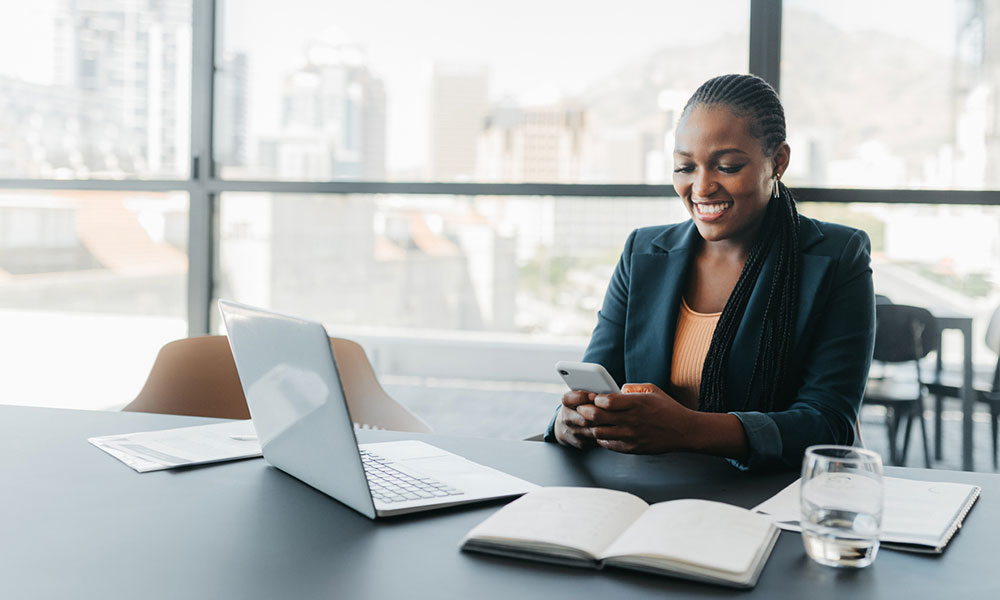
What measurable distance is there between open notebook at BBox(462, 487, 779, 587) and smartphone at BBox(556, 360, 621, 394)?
0.24 meters

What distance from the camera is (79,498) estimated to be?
1.13m

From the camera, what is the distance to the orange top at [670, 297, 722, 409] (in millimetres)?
1685

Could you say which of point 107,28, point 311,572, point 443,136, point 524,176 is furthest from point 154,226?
point 311,572

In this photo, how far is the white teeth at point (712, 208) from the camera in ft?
5.47

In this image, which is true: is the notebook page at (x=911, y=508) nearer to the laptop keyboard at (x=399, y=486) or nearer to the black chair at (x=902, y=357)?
the laptop keyboard at (x=399, y=486)

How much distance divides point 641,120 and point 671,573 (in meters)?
2.43

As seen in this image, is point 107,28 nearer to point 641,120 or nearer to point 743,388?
point 641,120

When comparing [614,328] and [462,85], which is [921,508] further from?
[462,85]

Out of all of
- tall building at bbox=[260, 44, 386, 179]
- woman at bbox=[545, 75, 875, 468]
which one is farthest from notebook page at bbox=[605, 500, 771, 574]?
tall building at bbox=[260, 44, 386, 179]

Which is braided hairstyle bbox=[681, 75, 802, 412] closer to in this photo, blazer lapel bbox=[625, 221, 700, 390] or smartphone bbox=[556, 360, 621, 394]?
blazer lapel bbox=[625, 221, 700, 390]

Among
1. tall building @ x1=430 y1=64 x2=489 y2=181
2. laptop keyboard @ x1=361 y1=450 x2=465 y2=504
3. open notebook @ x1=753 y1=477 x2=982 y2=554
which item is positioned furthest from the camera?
tall building @ x1=430 y1=64 x2=489 y2=181

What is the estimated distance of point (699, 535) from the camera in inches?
35.9

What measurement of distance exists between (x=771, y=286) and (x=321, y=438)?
3.01 feet

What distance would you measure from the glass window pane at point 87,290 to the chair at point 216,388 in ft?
4.79
